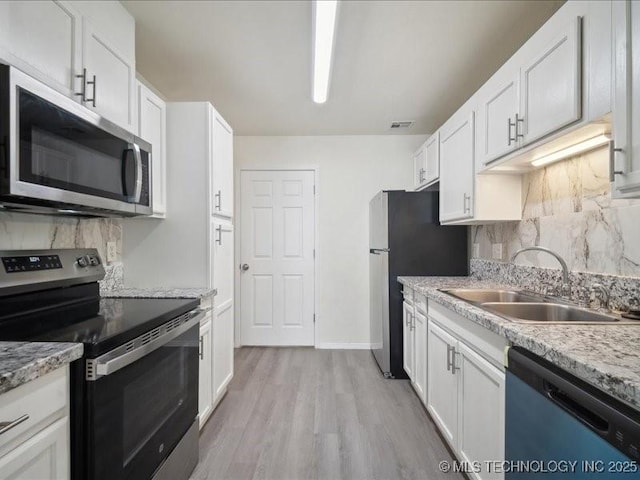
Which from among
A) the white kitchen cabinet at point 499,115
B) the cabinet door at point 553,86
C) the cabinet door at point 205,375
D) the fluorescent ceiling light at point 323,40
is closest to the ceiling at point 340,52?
the fluorescent ceiling light at point 323,40

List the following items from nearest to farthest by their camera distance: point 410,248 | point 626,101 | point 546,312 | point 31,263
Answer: point 626,101 → point 31,263 → point 546,312 → point 410,248

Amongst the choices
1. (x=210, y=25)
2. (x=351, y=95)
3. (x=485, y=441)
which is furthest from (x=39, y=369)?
(x=351, y=95)

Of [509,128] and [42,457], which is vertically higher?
[509,128]

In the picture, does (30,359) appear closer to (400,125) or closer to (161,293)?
(161,293)

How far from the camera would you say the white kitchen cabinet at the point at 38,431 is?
2.40 feet

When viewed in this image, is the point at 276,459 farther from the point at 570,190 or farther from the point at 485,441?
the point at 570,190

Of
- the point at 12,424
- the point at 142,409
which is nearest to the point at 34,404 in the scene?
the point at 12,424

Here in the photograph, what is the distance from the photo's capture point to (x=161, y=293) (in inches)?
74.1

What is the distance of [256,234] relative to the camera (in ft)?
12.3

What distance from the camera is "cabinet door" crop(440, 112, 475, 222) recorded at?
7.09 ft

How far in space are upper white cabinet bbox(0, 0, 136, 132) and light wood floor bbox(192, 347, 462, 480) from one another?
1.92m

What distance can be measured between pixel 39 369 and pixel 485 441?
1555mm

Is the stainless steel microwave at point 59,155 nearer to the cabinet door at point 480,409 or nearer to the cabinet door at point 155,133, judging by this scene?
the cabinet door at point 155,133

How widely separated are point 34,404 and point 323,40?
191 centimetres
